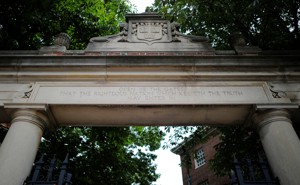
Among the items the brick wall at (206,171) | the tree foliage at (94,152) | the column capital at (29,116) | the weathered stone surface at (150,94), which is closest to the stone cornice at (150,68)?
the weathered stone surface at (150,94)

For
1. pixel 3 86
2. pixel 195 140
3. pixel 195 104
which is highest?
pixel 195 140

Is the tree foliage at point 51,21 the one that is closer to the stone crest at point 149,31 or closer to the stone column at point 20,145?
the stone crest at point 149,31

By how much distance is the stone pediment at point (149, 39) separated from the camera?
258 inches

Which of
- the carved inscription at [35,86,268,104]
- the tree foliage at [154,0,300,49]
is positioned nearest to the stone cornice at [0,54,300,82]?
the carved inscription at [35,86,268,104]

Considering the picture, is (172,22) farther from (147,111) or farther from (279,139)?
(279,139)

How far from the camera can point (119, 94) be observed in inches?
216

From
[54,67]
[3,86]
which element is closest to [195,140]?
[54,67]

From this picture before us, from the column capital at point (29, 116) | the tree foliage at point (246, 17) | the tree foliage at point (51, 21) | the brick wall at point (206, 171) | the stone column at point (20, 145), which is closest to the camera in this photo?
the stone column at point (20, 145)

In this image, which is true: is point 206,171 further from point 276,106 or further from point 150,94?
point 150,94

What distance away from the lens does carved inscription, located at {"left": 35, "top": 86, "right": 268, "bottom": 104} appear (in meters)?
5.34

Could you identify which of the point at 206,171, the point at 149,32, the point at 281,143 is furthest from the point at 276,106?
the point at 206,171

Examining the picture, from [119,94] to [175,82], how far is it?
1.33 meters

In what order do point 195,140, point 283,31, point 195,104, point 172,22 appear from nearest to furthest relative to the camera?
point 195,104, point 172,22, point 283,31, point 195,140

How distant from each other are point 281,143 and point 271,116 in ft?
2.10
